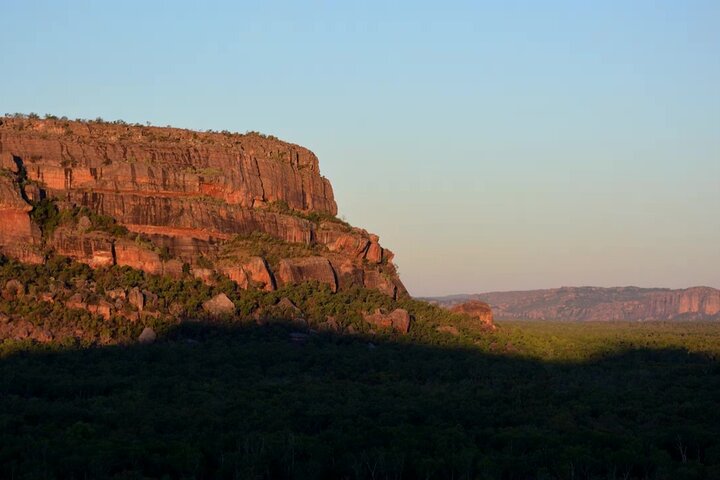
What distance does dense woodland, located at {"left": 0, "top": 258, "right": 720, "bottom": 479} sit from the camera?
53.4 meters

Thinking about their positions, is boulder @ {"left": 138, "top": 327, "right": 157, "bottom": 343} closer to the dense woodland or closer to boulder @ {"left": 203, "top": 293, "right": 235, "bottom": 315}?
the dense woodland

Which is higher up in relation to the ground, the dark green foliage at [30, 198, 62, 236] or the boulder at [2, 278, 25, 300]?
the dark green foliage at [30, 198, 62, 236]

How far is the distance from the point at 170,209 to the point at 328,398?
24.4 m

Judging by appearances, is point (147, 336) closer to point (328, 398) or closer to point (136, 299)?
point (136, 299)

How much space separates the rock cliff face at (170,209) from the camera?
85062mm

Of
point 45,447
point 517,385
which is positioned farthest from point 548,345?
point 45,447

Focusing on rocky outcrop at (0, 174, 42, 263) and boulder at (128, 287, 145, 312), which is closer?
rocky outcrop at (0, 174, 42, 263)

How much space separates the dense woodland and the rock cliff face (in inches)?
61.5

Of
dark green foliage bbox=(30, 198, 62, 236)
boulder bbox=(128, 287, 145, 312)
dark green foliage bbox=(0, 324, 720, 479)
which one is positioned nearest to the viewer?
dark green foliage bbox=(0, 324, 720, 479)

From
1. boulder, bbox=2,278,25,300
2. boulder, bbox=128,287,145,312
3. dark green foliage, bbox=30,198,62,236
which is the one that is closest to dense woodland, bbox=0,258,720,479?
boulder, bbox=2,278,25,300

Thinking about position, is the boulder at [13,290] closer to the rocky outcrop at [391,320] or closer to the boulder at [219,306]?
the boulder at [219,306]

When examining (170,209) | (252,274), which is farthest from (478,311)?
(170,209)

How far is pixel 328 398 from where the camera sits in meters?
70.3

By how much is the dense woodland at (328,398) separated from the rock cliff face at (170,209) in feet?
5.13
